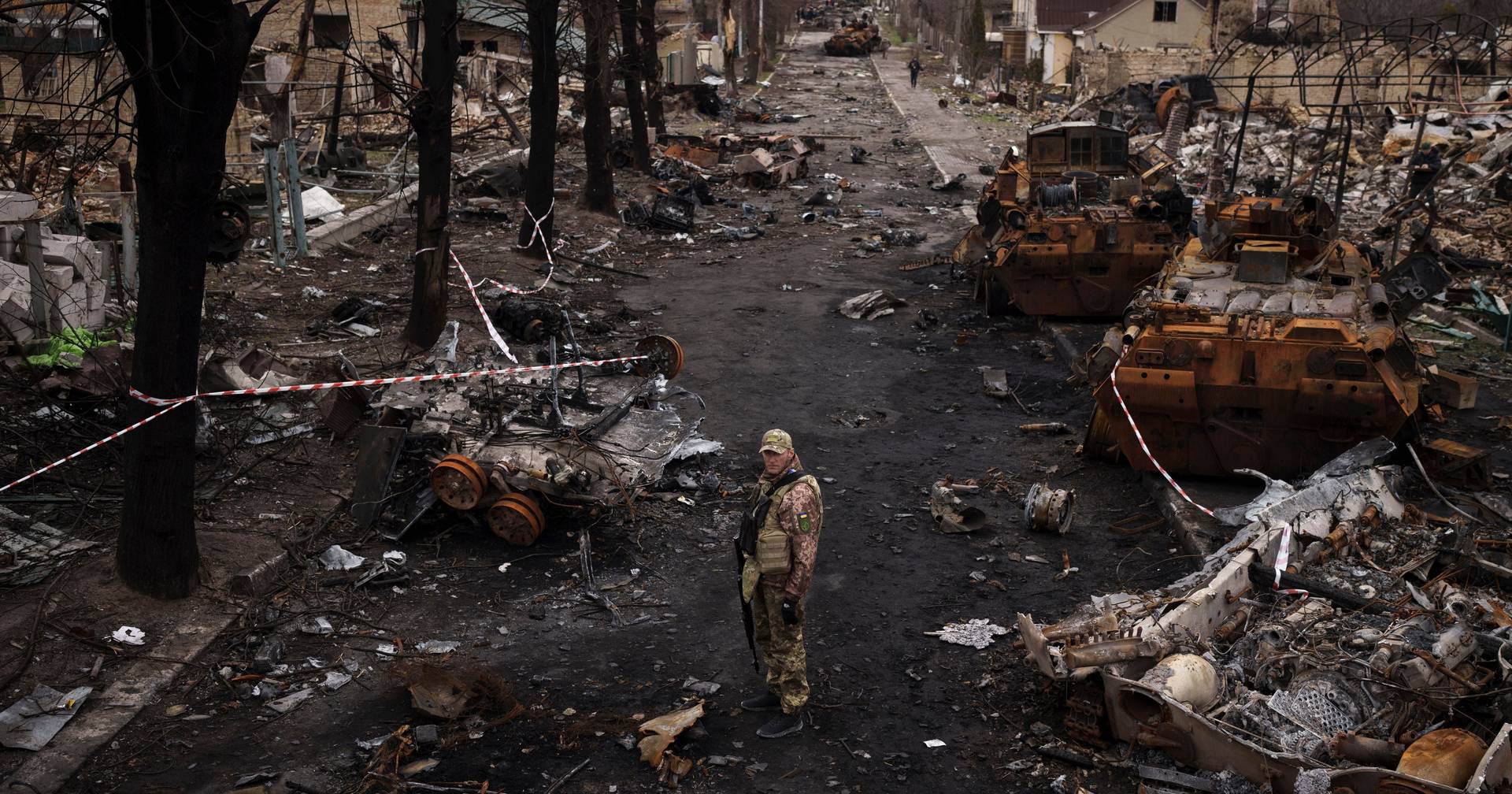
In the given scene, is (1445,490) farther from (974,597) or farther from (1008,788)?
(1008,788)

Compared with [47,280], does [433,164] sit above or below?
above

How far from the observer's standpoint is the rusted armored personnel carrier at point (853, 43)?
2852 inches

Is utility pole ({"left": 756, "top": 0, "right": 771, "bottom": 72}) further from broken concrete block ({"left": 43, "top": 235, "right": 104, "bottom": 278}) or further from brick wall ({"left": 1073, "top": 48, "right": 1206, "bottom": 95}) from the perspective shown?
broken concrete block ({"left": 43, "top": 235, "right": 104, "bottom": 278})

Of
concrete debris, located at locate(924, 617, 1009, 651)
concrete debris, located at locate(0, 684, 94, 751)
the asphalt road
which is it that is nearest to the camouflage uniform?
the asphalt road

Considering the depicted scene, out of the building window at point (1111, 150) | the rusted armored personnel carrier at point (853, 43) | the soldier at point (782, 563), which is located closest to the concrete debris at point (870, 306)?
the building window at point (1111, 150)

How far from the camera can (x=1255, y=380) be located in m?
9.51

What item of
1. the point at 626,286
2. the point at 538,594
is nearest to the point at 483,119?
the point at 626,286

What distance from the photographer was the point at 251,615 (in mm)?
7625

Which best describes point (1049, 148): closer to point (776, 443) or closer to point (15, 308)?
point (776, 443)

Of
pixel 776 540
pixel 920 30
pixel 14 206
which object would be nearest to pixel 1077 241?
pixel 776 540

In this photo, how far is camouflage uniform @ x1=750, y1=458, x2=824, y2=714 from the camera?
6.46 metres

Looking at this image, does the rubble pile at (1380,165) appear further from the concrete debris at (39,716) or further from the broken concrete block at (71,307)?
the concrete debris at (39,716)

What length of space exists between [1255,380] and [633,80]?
1906 centimetres

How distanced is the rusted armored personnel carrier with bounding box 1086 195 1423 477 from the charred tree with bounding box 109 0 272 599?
6589 millimetres
